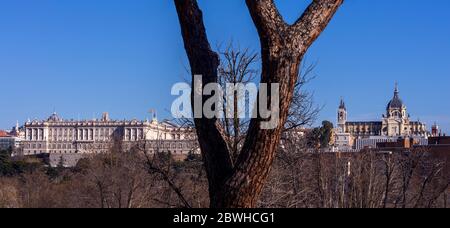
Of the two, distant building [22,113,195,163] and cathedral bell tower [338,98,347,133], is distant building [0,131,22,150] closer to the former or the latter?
distant building [22,113,195,163]

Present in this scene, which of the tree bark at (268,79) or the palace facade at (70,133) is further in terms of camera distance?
the palace facade at (70,133)

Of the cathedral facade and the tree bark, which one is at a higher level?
the cathedral facade

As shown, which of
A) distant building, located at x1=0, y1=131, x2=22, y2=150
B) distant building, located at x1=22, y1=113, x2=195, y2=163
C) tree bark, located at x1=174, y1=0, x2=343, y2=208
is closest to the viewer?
tree bark, located at x1=174, y1=0, x2=343, y2=208

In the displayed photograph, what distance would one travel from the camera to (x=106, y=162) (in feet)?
131

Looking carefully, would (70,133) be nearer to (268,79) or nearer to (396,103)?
(396,103)

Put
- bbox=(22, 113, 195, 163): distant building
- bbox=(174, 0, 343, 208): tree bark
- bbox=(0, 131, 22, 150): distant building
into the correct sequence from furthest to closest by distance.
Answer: bbox=(0, 131, 22, 150): distant building → bbox=(22, 113, 195, 163): distant building → bbox=(174, 0, 343, 208): tree bark

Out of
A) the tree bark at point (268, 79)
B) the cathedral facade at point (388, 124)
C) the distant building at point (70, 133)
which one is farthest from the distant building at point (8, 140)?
the tree bark at point (268, 79)

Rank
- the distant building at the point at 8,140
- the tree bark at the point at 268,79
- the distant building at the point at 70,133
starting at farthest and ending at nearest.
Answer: the distant building at the point at 8,140, the distant building at the point at 70,133, the tree bark at the point at 268,79

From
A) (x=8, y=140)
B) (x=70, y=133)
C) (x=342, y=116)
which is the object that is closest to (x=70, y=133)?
(x=70, y=133)

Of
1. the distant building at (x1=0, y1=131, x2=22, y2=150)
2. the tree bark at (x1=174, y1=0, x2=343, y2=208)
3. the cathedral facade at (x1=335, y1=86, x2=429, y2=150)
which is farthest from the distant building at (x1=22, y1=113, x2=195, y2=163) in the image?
the tree bark at (x1=174, y1=0, x2=343, y2=208)

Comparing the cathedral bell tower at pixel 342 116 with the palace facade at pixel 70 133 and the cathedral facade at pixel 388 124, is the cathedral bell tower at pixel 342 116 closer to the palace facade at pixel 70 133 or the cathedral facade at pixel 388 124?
the cathedral facade at pixel 388 124
